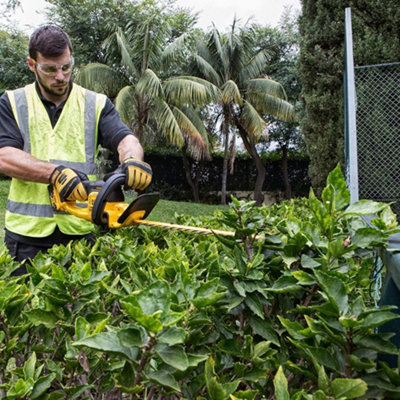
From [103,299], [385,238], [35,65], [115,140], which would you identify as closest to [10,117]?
[35,65]

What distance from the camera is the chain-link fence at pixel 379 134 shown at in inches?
260

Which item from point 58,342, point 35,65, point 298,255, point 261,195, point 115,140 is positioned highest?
point 35,65

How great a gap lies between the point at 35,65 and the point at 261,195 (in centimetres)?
1840

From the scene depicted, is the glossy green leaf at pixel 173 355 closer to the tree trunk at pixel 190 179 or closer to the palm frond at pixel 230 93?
the palm frond at pixel 230 93

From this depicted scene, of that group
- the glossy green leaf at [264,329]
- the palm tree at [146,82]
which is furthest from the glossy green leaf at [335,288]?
the palm tree at [146,82]

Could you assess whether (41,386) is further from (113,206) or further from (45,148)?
(45,148)

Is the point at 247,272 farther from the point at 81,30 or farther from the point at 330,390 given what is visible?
the point at 81,30

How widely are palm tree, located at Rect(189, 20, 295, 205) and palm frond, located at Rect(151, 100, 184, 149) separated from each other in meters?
3.06

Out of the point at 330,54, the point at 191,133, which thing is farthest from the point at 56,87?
the point at 191,133

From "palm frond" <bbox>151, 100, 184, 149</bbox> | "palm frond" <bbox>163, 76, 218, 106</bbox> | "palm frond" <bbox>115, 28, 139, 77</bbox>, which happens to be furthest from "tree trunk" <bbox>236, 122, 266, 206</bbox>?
"palm frond" <bbox>115, 28, 139, 77</bbox>

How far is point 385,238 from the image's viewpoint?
91cm

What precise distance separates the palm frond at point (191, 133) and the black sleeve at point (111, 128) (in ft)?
49.9

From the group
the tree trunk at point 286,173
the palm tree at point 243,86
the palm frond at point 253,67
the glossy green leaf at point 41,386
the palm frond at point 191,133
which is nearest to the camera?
the glossy green leaf at point 41,386

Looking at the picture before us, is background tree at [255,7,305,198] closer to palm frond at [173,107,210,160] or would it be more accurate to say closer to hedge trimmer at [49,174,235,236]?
palm frond at [173,107,210,160]
